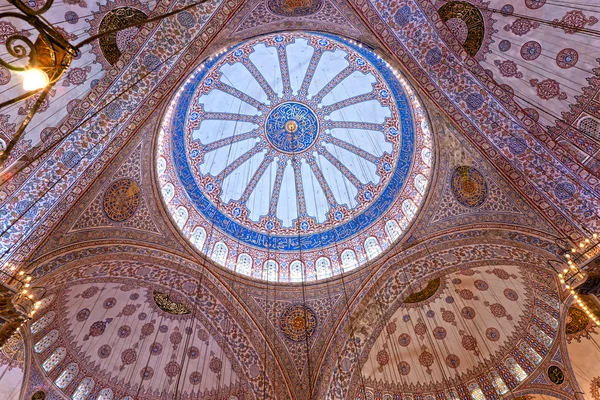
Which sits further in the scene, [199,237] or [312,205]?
[312,205]

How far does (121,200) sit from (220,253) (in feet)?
9.87

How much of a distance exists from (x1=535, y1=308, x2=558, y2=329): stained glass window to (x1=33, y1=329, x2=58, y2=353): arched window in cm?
Answer: 1187

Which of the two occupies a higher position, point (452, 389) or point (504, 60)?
point (504, 60)

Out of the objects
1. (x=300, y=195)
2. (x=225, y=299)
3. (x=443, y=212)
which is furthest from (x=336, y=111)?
(x=225, y=299)

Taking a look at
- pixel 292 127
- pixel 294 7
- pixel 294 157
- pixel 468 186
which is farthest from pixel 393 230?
pixel 294 7

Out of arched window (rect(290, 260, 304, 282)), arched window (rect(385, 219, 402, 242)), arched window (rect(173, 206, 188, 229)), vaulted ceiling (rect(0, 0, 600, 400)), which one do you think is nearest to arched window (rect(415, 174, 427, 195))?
vaulted ceiling (rect(0, 0, 600, 400))

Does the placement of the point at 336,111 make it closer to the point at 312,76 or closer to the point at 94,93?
the point at 312,76

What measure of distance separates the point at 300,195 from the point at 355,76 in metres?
4.01

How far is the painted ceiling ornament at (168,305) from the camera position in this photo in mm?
9086

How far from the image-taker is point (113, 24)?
576cm

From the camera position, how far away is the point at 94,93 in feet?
19.7

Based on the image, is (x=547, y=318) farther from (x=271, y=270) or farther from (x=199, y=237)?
(x=199, y=237)

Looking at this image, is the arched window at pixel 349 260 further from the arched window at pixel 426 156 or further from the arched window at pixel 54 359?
the arched window at pixel 54 359

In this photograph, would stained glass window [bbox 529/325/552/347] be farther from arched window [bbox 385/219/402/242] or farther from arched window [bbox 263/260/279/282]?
arched window [bbox 263/260/279/282]
